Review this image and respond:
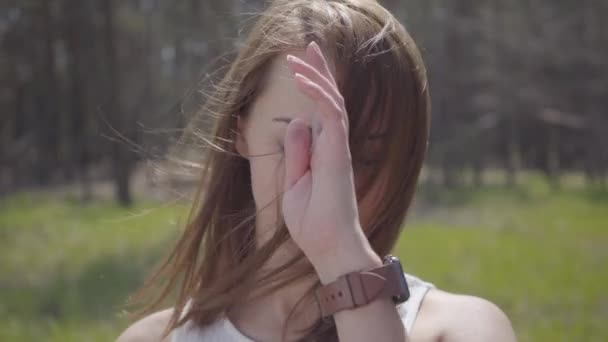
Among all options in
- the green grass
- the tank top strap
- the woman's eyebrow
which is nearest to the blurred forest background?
the green grass

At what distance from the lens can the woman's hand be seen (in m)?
1.01

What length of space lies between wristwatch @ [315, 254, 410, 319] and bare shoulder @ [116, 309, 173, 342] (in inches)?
16.3

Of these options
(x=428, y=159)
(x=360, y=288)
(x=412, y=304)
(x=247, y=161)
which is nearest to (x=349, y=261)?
(x=360, y=288)

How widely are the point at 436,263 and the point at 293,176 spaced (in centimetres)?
469

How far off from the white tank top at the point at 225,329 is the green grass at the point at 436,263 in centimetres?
43

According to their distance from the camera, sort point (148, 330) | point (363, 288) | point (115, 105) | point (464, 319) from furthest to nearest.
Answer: point (115, 105) → point (148, 330) → point (464, 319) → point (363, 288)

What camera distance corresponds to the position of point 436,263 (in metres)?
5.59

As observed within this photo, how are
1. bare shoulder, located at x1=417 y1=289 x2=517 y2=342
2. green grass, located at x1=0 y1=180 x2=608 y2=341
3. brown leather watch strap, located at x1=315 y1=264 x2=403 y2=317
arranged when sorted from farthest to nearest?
green grass, located at x1=0 y1=180 x2=608 y2=341
bare shoulder, located at x1=417 y1=289 x2=517 y2=342
brown leather watch strap, located at x1=315 y1=264 x2=403 y2=317

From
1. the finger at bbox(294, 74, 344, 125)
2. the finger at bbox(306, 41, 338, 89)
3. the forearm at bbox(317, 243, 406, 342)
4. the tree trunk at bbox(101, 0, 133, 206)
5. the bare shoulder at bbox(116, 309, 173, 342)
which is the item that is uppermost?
the finger at bbox(306, 41, 338, 89)

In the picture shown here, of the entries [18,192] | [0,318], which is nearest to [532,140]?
[18,192]

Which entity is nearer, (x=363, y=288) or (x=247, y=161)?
(x=363, y=288)

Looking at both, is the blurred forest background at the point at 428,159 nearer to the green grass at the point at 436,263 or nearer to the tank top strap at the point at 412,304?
the green grass at the point at 436,263

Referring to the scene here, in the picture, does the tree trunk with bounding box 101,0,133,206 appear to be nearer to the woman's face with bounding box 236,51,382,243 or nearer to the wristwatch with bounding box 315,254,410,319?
the woman's face with bounding box 236,51,382,243

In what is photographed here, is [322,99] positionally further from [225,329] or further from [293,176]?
[225,329]
